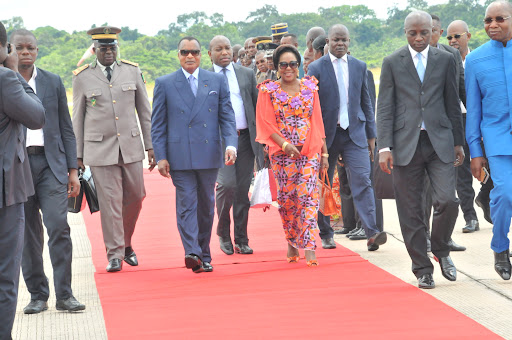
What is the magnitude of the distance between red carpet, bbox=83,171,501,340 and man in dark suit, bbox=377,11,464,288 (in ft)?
1.52

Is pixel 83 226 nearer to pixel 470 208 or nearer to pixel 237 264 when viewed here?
pixel 237 264

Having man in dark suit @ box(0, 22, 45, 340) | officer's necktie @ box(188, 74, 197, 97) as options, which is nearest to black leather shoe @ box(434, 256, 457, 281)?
officer's necktie @ box(188, 74, 197, 97)

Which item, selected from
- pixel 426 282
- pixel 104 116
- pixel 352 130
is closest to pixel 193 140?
pixel 104 116

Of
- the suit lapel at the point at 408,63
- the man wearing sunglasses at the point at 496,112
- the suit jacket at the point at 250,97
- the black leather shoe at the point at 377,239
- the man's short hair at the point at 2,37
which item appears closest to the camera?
the man's short hair at the point at 2,37

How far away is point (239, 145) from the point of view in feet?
30.0

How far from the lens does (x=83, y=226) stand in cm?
1161

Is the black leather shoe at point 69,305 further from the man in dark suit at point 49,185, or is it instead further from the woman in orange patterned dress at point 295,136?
the woman in orange patterned dress at point 295,136

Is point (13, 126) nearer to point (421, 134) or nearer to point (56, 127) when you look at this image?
point (56, 127)

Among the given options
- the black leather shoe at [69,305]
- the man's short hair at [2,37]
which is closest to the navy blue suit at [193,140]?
the black leather shoe at [69,305]

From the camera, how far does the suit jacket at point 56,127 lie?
6.73 m

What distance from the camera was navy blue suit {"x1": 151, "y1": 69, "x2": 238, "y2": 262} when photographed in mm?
8086

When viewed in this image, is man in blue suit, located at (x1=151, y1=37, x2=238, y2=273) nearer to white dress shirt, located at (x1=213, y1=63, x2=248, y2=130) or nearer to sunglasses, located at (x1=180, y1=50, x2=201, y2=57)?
sunglasses, located at (x1=180, y1=50, x2=201, y2=57)

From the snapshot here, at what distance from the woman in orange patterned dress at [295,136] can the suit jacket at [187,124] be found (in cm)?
37

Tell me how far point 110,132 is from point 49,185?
1.87 m
